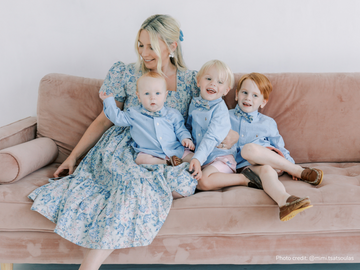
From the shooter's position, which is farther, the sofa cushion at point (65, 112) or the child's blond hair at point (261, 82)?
the sofa cushion at point (65, 112)

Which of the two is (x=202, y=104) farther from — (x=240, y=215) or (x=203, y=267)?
(x=203, y=267)

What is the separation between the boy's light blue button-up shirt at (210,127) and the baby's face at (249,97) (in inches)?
5.4

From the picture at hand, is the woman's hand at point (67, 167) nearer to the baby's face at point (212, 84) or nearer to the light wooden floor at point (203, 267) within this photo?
the light wooden floor at point (203, 267)

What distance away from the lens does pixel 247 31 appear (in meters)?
2.25

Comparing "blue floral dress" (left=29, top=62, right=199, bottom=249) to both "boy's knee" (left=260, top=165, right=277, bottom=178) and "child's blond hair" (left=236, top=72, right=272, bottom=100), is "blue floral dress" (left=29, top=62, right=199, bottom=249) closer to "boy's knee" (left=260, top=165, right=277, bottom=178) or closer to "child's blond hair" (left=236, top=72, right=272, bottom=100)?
"boy's knee" (left=260, top=165, right=277, bottom=178)

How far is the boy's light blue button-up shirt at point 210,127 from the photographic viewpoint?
1625 millimetres

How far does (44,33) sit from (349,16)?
88.8 inches

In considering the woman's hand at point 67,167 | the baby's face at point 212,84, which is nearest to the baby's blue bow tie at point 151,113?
the baby's face at point 212,84

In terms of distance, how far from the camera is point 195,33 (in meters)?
2.25

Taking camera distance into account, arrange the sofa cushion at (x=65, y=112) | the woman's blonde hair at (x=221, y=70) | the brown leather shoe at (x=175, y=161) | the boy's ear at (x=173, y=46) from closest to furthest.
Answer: the brown leather shoe at (x=175, y=161)
the woman's blonde hair at (x=221, y=70)
the boy's ear at (x=173, y=46)
the sofa cushion at (x=65, y=112)

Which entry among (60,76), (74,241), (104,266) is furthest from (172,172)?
(60,76)

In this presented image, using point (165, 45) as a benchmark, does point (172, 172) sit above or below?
below

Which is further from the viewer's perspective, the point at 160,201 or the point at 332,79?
the point at 332,79

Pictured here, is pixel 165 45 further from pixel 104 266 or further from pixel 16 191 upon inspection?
pixel 104 266
